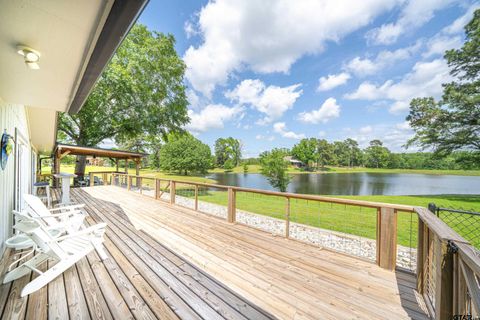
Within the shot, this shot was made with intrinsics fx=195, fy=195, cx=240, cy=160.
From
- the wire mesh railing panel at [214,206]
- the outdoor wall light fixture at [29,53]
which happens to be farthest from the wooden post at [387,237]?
the outdoor wall light fixture at [29,53]

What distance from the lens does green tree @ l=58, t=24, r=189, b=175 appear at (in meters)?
11.5

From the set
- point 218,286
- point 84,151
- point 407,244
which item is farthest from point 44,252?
point 84,151

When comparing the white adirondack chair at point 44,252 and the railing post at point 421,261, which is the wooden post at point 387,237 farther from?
the white adirondack chair at point 44,252

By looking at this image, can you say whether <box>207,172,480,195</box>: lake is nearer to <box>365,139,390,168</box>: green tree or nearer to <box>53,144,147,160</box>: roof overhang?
<box>53,144,147,160</box>: roof overhang

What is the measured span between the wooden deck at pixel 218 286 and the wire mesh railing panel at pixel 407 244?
1.01 m

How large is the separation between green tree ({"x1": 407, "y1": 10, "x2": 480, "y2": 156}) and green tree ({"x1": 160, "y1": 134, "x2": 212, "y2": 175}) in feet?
88.8

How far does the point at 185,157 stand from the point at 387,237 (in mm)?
31876

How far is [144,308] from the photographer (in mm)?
1794

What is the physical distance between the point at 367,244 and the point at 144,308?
16.2 feet

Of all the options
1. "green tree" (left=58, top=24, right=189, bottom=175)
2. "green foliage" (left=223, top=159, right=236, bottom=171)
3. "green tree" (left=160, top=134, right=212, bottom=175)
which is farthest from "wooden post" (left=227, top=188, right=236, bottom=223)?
"green foliage" (left=223, top=159, right=236, bottom=171)

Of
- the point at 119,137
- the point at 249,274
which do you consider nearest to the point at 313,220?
the point at 249,274

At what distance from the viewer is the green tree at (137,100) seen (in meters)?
11.5

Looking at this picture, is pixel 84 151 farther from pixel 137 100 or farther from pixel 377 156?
pixel 377 156

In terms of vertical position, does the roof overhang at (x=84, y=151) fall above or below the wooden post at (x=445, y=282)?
above
